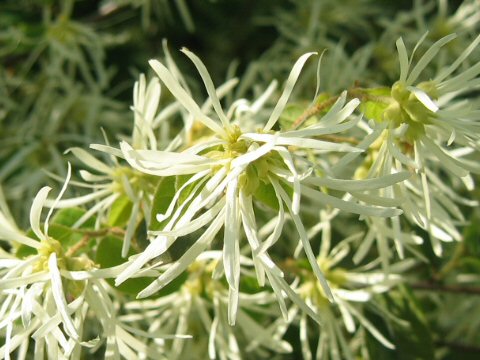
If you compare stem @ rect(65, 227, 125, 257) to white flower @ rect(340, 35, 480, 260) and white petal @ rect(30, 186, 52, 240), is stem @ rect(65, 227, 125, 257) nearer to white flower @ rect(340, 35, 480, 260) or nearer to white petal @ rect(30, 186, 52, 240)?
white petal @ rect(30, 186, 52, 240)

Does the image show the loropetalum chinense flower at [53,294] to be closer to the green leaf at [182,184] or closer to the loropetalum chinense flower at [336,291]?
the green leaf at [182,184]

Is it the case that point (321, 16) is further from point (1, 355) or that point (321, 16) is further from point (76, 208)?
point (1, 355)

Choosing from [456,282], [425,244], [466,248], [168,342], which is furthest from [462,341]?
[168,342]

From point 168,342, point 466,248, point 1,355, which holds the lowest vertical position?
point 168,342

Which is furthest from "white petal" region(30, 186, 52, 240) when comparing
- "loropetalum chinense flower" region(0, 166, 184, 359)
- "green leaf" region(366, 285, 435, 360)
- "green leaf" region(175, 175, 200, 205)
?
"green leaf" region(366, 285, 435, 360)

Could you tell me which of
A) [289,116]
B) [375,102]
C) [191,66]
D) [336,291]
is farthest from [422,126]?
[191,66]

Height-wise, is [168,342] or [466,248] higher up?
[466,248]
